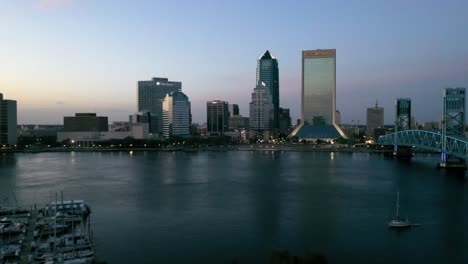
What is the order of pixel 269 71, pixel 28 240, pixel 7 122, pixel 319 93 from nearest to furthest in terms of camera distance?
pixel 28 240, pixel 7 122, pixel 319 93, pixel 269 71

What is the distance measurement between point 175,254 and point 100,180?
527 inches

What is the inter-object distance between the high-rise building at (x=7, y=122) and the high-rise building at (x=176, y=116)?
92.7 feet

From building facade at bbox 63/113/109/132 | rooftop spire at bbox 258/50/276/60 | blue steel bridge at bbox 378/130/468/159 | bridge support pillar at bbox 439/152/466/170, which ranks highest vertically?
rooftop spire at bbox 258/50/276/60

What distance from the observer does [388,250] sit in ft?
32.2

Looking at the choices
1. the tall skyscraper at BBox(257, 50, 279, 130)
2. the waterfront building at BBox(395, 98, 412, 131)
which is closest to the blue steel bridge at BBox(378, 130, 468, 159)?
the waterfront building at BBox(395, 98, 412, 131)

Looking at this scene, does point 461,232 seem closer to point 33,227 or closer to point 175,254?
point 175,254

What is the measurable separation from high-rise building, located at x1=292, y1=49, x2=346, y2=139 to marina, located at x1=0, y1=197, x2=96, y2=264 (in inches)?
2098

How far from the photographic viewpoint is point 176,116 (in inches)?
2977

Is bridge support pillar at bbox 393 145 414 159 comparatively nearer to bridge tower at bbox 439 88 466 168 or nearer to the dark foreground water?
bridge tower at bbox 439 88 466 168

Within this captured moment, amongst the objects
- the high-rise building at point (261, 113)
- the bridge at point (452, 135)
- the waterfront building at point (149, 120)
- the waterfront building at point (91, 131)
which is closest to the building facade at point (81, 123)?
the waterfront building at point (91, 131)

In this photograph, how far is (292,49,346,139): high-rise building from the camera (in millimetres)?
63719

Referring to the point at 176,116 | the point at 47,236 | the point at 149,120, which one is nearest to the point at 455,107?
the point at 47,236

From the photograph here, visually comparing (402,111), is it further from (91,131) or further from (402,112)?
(91,131)

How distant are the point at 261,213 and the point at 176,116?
63321 mm
